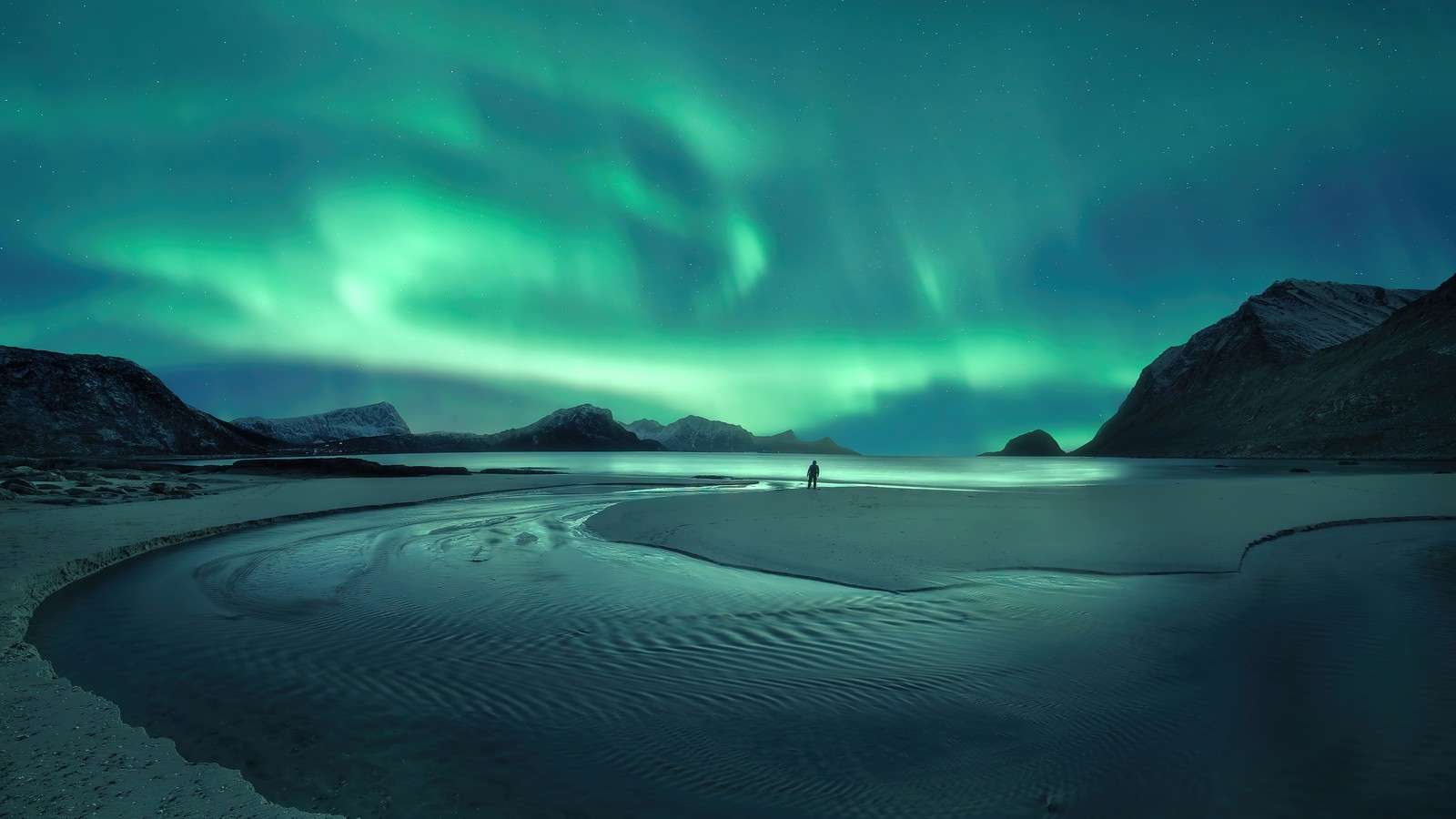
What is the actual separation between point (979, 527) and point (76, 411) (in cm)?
25102

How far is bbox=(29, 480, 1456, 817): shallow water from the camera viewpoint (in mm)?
5410

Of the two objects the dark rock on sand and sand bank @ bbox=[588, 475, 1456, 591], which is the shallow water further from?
the dark rock on sand

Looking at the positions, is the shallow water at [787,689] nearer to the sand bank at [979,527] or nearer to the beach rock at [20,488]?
the sand bank at [979,527]

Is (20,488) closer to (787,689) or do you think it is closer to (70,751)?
(70,751)

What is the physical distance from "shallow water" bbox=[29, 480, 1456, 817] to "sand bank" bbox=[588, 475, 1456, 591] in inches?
68.7

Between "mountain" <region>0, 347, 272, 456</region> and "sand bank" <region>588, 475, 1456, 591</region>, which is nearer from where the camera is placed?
"sand bank" <region>588, 475, 1456, 591</region>

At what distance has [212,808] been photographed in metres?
Result: 4.57

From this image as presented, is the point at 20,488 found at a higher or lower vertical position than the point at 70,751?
higher

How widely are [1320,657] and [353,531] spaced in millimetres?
26499

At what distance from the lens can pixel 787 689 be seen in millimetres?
7762

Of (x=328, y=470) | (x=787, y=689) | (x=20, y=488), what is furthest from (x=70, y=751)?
(x=328, y=470)

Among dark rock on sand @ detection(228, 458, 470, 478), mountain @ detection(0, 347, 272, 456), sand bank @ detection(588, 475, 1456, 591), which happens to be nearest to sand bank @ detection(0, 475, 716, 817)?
sand bank @ detection(588, 475, 1456, 591)

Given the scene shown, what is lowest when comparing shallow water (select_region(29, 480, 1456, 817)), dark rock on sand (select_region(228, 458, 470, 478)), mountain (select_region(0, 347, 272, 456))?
shallow water (select_region(29, 480, 1456, 817))

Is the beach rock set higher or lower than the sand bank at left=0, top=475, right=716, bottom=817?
higher
